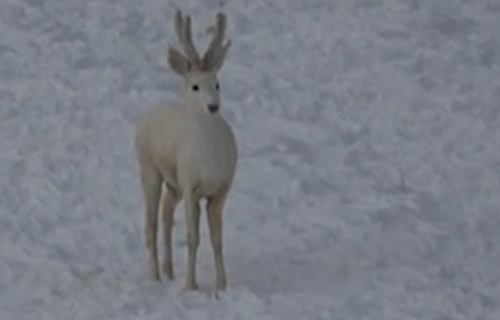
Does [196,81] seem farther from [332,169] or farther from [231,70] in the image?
[231,70]

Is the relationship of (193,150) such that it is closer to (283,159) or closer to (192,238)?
(192,238)

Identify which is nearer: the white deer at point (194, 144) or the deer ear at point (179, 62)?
the white deer at point (194, 144)

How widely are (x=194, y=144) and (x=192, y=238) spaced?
520 millimetres

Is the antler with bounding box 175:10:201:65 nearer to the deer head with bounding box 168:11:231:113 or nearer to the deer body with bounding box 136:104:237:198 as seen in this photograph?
the deer head with bounding box 168:11:231:113

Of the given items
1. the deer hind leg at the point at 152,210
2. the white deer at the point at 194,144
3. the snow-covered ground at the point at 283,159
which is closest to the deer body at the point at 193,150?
the white deer at the point at 194,144

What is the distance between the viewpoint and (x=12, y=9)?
14.9 meters

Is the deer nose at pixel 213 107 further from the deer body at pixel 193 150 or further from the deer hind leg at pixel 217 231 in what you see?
the deer hind leg at pixel 217 231

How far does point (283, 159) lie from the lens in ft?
40.2

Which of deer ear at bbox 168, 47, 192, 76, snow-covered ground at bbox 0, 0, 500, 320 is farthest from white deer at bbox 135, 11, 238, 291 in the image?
snow-covered ground at bbox 0, 0, 500, 320

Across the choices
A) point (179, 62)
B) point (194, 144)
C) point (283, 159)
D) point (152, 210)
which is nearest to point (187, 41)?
point (179, 62)

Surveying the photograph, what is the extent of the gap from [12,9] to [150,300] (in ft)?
17.8

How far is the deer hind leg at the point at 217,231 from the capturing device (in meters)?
10.0

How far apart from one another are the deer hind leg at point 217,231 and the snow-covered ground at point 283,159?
0.35 ft

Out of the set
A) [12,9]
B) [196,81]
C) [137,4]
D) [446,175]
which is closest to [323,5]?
[137,4]
